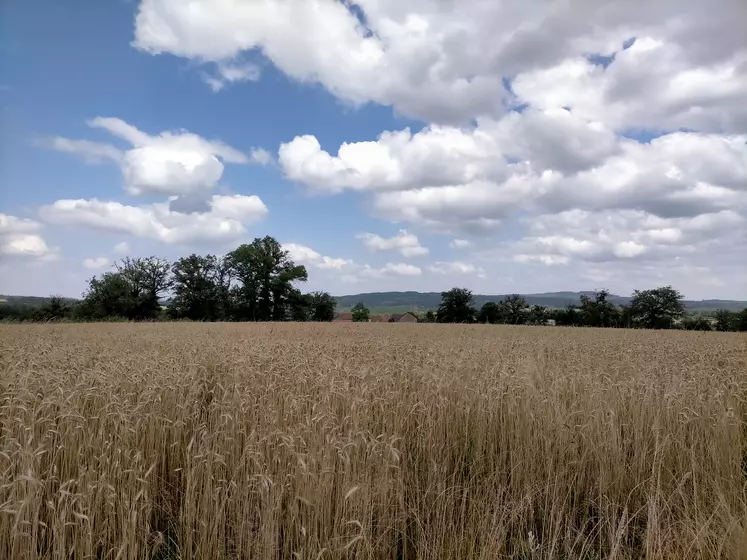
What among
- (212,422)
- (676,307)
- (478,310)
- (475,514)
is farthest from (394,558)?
(676,307)

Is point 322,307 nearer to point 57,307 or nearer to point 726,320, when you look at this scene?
point 57,307

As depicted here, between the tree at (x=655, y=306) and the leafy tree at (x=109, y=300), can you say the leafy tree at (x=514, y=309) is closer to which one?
the tree at (x=655, y=306)

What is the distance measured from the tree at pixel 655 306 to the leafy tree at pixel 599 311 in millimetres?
3158

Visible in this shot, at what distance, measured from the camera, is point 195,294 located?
65.1 m

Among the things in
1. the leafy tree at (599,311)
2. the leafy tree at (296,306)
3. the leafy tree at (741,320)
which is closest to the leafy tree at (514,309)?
the leafy tree at (599,311)

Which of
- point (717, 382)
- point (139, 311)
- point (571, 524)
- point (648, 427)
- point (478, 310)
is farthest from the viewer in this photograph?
point (478, 310)

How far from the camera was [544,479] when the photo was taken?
4.23 meters

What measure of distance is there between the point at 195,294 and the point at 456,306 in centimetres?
3994

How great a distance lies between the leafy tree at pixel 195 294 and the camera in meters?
63.8

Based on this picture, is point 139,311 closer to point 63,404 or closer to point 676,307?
point 63,404

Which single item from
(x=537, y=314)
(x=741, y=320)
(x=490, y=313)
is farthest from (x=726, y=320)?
(x=490, y=313)

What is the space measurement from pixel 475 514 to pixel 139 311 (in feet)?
222

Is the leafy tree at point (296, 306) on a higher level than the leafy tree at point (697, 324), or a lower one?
higher

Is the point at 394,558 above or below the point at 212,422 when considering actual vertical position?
below
